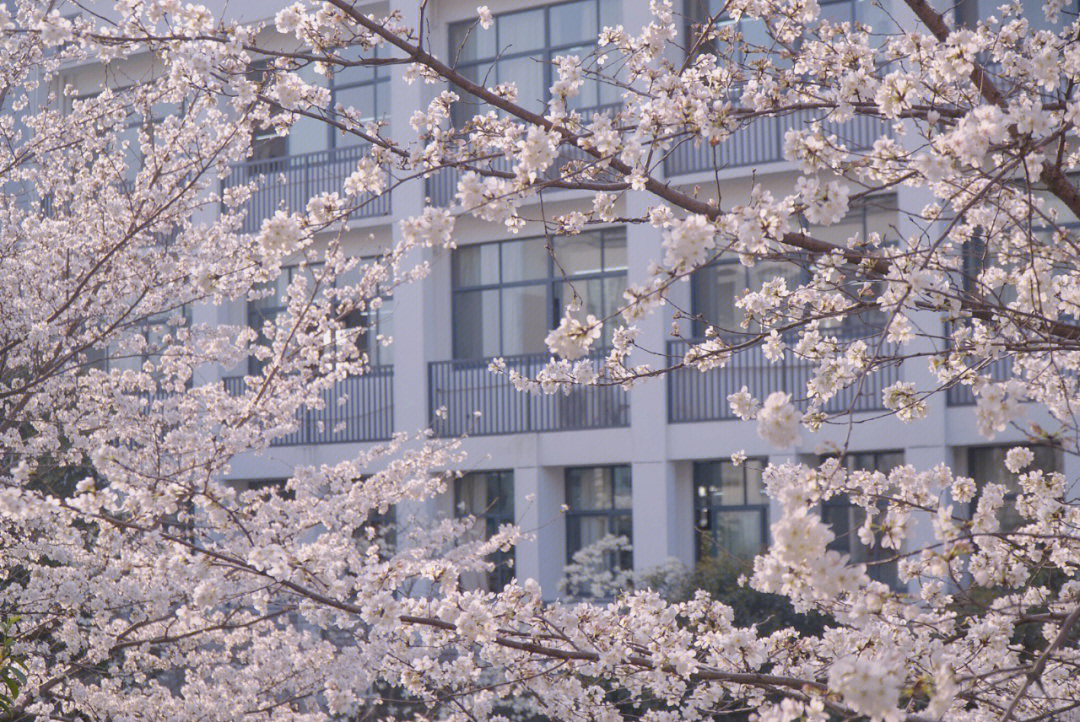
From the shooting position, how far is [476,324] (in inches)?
741

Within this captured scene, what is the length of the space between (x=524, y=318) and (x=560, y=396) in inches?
75.8

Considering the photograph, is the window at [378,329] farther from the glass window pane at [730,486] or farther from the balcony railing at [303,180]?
the glass window pane at [730,486]

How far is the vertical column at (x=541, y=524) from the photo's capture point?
17188mm

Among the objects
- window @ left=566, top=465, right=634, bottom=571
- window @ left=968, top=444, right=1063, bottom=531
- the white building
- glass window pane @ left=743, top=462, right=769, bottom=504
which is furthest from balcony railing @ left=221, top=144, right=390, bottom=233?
window @ left=968, top=444, right=1063, bottom=531

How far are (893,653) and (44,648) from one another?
21.1ft

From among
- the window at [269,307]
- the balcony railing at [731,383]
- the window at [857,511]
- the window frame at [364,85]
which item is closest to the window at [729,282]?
the balcony railing at [731,383]

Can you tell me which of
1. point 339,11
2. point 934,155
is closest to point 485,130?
point 339,11

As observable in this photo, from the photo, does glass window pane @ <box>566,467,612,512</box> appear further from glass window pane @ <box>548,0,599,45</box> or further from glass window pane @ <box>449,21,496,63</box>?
glass window pane @ <box>449,21,496,63</box>

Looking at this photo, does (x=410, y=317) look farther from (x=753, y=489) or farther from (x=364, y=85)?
(x=753, y=489)

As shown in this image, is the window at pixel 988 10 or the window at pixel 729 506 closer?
the window at pixel 988 10

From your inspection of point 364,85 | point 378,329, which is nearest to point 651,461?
point 378,329

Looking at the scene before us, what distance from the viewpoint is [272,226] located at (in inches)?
153

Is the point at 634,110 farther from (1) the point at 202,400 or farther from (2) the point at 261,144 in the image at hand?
(2) the point at 261,144

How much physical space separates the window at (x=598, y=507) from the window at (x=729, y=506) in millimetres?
1034
